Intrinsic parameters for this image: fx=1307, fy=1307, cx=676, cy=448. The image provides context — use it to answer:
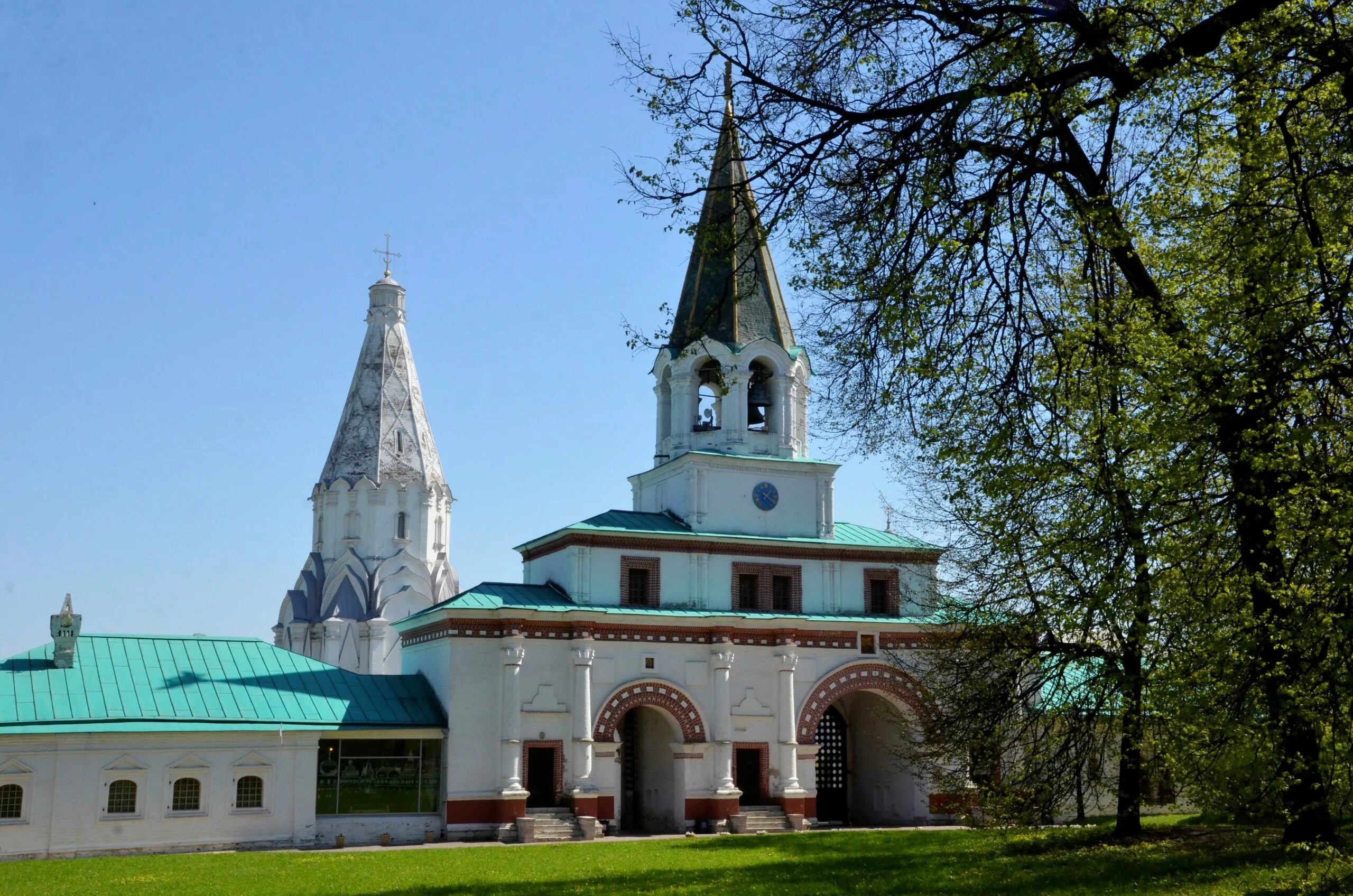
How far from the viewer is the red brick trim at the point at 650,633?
2922cm

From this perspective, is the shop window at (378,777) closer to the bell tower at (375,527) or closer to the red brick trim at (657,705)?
the red brick trim at (657,705)

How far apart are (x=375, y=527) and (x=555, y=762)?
21291 mm

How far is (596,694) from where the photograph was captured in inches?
1173

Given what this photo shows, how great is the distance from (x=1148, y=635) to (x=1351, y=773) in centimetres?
254

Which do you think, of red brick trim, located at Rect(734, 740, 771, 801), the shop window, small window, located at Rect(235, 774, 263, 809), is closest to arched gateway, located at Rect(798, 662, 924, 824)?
red brick trim, located at Rect(734, 740, 771, 801)

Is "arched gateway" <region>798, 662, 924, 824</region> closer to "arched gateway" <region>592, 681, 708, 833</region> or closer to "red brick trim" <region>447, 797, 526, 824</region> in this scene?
"arched gateway" <region>592, 681, 708, 833</region>

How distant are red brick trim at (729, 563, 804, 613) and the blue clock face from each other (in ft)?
4.84

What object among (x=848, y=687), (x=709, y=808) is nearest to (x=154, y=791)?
(x=709, y=808)

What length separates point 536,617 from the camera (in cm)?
2939

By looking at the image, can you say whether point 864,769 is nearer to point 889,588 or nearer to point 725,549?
point 889,588

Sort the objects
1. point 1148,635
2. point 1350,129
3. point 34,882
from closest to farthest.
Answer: point 1350,129 < point 1148,635 < point 34,882

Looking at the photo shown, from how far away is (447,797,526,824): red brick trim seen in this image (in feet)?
92.3

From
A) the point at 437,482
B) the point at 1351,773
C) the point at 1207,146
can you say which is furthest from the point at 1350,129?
the point at 437,482

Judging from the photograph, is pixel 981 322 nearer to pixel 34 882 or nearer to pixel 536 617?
pixel 34 882
